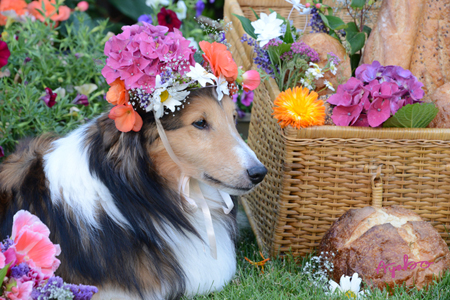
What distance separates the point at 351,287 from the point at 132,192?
40.5 inches

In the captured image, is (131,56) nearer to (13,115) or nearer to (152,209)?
(152,209)

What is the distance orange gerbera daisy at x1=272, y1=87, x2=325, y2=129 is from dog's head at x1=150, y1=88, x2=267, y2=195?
373mm

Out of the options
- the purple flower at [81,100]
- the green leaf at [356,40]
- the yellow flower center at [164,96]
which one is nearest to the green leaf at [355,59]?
the green leaf at [356,40]

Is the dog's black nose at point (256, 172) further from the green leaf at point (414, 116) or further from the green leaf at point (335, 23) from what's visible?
the green leaf at point (335, 23)

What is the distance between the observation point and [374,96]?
2.28 m

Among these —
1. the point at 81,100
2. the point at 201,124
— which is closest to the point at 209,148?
the point at 201,124

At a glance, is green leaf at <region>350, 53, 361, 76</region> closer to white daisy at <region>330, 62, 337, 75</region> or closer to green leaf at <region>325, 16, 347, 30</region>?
green leaf at <region>325, 16, 347, 30</region>

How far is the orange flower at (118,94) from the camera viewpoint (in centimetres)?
190

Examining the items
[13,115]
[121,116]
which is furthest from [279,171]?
[13,115]

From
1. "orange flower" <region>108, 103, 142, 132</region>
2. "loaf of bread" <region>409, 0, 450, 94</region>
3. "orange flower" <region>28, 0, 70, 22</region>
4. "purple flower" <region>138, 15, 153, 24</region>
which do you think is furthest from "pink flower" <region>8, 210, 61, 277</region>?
"purple flower" <region>138, 15, 153, 24</region>

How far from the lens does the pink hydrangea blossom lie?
1.84 m

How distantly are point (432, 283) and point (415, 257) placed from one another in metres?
0.15

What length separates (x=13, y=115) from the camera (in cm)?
316

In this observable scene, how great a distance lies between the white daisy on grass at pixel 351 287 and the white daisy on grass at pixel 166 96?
3.50 feet
